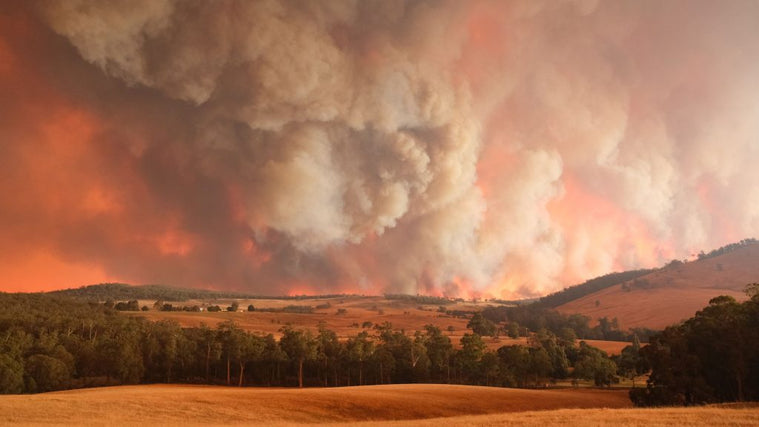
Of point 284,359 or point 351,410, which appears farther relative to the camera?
point 284,359

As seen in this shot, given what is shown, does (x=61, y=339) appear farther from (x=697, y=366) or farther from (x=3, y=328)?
(x=697, y=366)

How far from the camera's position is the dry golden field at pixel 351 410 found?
28.1 metres

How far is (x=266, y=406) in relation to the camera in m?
42.5

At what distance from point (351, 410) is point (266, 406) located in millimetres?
7508

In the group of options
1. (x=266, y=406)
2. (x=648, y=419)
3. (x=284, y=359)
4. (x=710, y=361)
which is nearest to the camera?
(x=648, y=419)

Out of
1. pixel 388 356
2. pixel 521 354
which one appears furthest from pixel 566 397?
pixel 388 356

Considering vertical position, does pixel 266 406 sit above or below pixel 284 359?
below

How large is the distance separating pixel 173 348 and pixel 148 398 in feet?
173

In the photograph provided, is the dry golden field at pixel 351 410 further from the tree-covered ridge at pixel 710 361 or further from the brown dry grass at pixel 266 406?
the tree-covered ridge at pixel 710 361

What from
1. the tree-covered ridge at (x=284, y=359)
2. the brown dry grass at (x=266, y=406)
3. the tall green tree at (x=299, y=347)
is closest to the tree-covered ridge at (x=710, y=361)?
the brown dry grass at (x=266, y=406)

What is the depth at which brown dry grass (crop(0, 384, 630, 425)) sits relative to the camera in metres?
33.6

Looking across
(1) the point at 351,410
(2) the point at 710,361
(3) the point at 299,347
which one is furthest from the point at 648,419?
(3) the point at 299,347

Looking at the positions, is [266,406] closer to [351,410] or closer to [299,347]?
[351,410]

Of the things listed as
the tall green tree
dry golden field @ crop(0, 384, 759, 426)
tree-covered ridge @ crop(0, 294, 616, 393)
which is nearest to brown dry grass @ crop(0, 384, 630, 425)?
dry golden field @ crop(0, 384, 759, 426)
